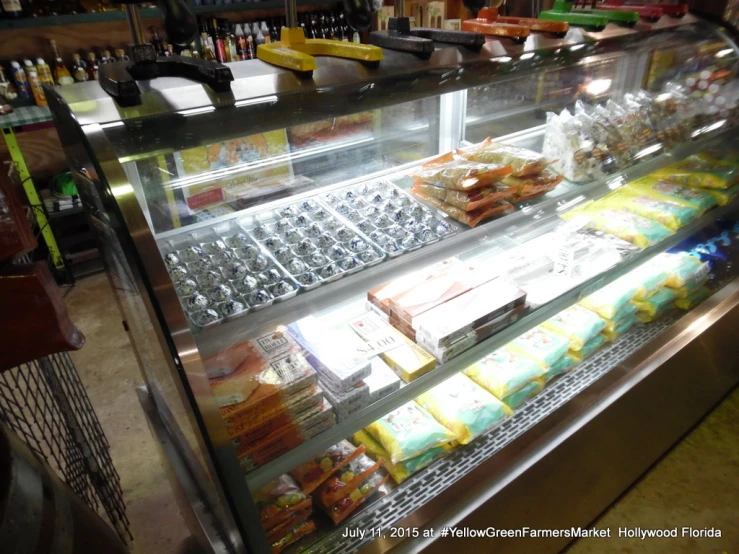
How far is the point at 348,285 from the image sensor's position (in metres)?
1.14

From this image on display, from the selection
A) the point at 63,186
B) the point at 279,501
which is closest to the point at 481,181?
the point at 279,501

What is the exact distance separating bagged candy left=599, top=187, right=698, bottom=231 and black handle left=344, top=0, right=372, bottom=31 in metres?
1.35

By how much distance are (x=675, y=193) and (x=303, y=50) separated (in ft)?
5.41

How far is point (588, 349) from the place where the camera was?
6.10ft

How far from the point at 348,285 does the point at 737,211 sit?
2.10 metres

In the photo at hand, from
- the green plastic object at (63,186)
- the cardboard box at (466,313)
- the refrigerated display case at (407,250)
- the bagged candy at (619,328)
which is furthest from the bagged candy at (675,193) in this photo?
the green plastic object at (63,186)

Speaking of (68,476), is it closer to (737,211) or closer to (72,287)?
(72,287)

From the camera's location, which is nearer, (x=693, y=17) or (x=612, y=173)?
(x=612, y=173)

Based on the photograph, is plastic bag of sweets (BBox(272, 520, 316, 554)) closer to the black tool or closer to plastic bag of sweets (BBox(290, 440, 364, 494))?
plastic bag of sweets (BBox(290, 440, 364, 494))

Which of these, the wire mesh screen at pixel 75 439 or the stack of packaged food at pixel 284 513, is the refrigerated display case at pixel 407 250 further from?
the wire mesh screen at pixel 75 439

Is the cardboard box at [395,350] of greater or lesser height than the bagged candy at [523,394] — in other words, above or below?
above

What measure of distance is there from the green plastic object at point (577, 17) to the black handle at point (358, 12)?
836 mm

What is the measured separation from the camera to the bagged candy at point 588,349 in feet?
5.96

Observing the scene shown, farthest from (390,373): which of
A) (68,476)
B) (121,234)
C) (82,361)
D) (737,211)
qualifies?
(82,361)
